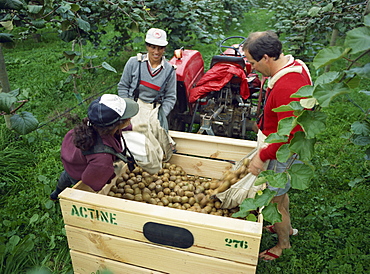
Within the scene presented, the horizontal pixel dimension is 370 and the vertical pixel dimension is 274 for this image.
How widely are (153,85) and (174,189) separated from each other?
1192 mm

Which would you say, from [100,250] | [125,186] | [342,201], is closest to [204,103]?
[125,186]

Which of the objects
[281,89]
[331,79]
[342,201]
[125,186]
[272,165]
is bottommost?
[342,201]

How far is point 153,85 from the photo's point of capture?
3502 mm

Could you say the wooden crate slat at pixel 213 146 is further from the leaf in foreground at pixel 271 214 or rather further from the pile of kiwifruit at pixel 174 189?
the leaf in foreground at pixel 271 214

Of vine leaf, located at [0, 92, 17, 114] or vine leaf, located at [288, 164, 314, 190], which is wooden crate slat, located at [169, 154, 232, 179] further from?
vine leaf, located at [0, 92, 17, 114]

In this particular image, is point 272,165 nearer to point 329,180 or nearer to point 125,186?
point 125,186

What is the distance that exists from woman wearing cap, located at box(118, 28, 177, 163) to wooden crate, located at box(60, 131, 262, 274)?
1.06 meters

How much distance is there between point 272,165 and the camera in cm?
256

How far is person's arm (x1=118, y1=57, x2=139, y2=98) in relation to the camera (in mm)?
3504

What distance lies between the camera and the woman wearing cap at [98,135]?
2.28m

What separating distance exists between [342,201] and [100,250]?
2.78m

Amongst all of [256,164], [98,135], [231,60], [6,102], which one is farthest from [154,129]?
[6,102]

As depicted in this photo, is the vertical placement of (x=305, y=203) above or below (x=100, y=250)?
below

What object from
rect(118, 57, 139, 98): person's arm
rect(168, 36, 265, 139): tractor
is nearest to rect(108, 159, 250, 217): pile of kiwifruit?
rect(168, 36, 265, 139): tractor
